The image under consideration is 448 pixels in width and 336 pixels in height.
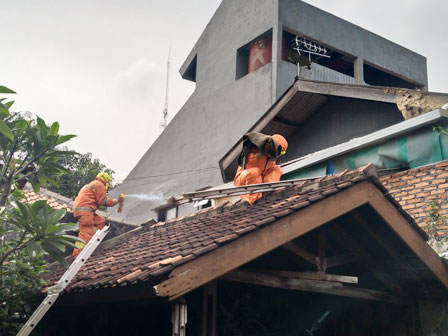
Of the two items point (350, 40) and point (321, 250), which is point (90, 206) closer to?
point (321, 250)

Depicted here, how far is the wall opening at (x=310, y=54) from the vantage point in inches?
638

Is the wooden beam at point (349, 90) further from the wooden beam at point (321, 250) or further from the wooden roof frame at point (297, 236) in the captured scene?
the wooden beam at point (321, 250)

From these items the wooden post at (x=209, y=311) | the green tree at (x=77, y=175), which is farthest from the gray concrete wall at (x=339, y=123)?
the green tree at (x=77, y=175)

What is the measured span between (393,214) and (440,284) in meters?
1.22

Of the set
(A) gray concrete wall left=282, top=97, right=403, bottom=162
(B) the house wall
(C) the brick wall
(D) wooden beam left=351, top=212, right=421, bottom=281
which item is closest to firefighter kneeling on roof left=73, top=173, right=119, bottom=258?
(A) gray concrete wall left=282, top=97, right=403, bottom=162

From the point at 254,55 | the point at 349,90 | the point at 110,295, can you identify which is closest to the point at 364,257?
the point at 110,295

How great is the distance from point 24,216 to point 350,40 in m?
15.8

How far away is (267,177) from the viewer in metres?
8.11

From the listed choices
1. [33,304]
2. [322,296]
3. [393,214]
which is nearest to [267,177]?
[322,296]

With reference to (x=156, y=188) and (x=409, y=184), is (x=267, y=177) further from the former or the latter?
(x=156, y=188)

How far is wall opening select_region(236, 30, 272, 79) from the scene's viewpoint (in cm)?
1745

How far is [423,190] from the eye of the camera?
26.6 feet

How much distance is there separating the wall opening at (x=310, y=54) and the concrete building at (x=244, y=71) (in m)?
0.04

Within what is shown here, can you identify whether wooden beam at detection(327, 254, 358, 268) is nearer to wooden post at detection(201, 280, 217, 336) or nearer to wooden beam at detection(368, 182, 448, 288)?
wooden beam at detection(368, 182, 448, 288)
